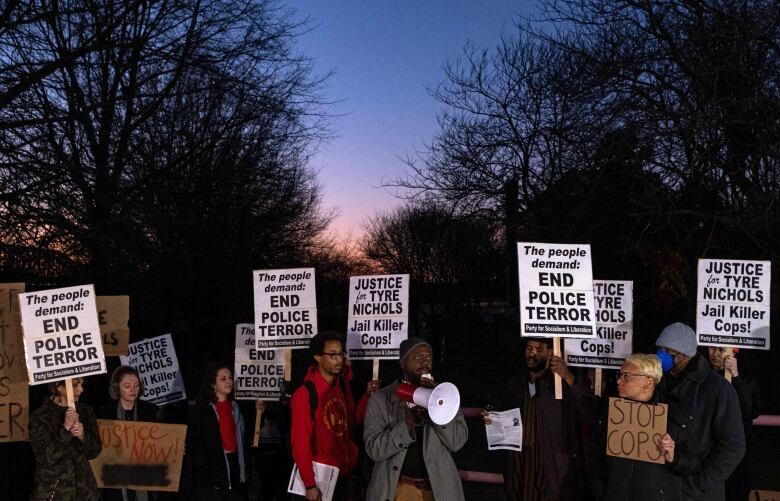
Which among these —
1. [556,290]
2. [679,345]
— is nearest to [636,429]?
[679,345]

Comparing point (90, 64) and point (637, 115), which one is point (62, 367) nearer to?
point (90, 64)

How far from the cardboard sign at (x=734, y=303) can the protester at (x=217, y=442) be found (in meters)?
3.91

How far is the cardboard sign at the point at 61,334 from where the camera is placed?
6219mm

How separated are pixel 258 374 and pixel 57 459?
306cm

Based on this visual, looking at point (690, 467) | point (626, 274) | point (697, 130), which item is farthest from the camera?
point (626, 274)

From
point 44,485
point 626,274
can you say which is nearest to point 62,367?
point 44,485

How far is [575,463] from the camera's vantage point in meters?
5.93

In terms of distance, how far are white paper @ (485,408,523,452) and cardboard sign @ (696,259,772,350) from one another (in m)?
2.18

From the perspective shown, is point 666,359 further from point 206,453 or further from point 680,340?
point 206,453

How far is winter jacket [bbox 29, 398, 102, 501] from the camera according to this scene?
19.1 feet

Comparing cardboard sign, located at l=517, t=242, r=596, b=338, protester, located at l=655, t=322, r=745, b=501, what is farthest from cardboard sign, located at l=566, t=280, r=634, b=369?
protester, located at l=655, t=322, r=745, b=501

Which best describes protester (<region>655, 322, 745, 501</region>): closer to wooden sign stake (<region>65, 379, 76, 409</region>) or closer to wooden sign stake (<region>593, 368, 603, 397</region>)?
wooden sign stake (<region>593, 368, 603, 397</region>)

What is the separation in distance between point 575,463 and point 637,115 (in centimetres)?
895

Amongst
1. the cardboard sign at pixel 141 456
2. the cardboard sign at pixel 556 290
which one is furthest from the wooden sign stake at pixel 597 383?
the cardboard sign at pixel 141 456
